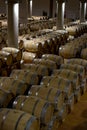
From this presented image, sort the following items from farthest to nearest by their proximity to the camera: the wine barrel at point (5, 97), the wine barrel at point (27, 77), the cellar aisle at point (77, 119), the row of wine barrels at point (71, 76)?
the row of wine barrels at point (71, 76)
the wine barrel at point (27, 77)
the cellar aisle at point (77, 119)
the wine barrel at point (5, 97)

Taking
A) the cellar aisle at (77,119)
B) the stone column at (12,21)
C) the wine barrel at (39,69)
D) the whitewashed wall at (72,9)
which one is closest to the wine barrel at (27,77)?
the wine barrel at (39,69)

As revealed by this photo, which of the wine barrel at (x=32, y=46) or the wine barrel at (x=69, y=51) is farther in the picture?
the wine barrel at (x=32, y=46)

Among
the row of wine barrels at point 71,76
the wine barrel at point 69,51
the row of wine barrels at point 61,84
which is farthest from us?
the wine barrel at point 69,51

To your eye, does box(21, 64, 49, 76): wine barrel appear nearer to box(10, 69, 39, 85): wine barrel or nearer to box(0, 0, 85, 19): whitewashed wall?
box(10, 69, 39, 85): wine barrel

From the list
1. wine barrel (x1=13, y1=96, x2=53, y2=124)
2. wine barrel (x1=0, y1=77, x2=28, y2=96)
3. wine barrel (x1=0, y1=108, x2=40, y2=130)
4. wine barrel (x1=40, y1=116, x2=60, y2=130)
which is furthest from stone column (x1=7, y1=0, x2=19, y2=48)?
wine barrel (x1=0, y1=108, x2=40, y2=130)

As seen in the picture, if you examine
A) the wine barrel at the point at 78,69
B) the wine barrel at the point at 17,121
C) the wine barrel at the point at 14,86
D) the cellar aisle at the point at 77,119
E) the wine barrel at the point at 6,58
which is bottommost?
the cellar aisle at the point at 77,119

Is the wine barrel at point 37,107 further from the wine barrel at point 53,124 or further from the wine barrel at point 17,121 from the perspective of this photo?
the wine barrel at point 17,121

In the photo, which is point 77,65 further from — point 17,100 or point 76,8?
point 76,8

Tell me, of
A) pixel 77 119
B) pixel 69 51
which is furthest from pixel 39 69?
pixel 69 51

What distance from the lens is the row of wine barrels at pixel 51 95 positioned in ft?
20.6

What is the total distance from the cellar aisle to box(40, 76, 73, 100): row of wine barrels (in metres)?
0.62

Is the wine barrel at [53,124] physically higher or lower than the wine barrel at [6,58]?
lower

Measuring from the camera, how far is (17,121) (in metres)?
5.02

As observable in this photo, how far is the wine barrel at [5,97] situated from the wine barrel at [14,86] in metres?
0.32
